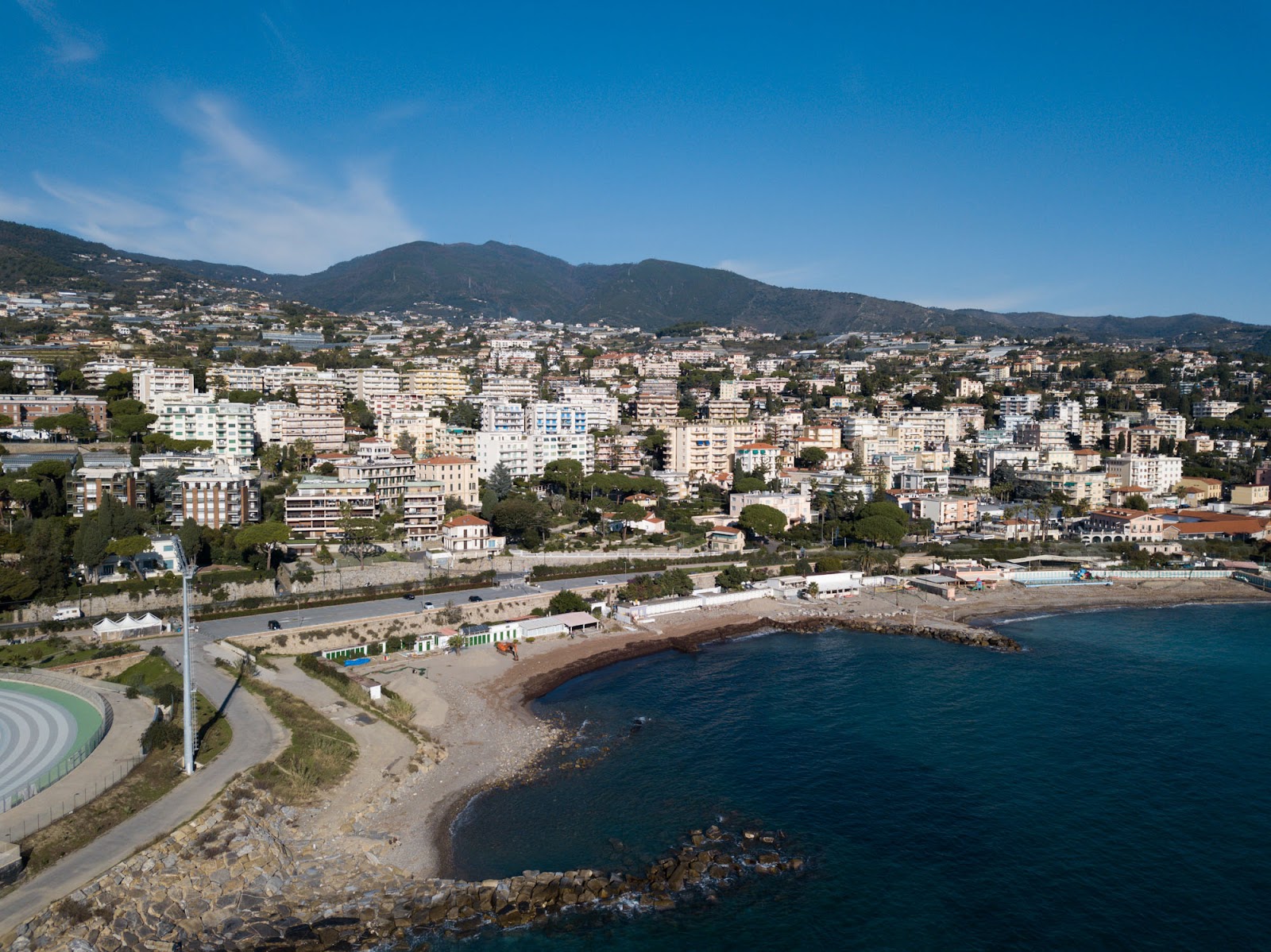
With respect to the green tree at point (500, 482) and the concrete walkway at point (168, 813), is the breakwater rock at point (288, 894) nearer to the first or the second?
the concrete walkway at point (168, 813)

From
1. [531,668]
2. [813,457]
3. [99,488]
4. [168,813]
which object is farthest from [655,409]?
[168,813]

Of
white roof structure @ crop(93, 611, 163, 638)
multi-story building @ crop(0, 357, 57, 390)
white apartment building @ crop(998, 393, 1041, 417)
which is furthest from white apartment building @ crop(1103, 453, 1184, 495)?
multi-story building @ crop(0, 357, 57, 390)

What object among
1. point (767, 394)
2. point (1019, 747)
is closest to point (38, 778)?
point (1019, 747)

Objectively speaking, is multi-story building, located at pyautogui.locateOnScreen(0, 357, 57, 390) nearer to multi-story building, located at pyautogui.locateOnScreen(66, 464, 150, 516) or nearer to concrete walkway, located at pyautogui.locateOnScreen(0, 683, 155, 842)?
multi-story building, located at pyautogui.locateOnScreen(66, 464, 150, 516)

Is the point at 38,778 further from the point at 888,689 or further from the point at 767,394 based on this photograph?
the point at 767,394

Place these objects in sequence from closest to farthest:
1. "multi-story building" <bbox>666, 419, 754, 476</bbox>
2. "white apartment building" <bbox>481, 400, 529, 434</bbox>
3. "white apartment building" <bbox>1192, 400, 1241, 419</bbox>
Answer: "multi-story building" <bbox>666, 419, 754, 476</bbox>
"white apartment building" <bbox>481, 400, 529, 434</bbox>
"white apartment building" <bbox>1192, 400, 1241, 419</bbox>
